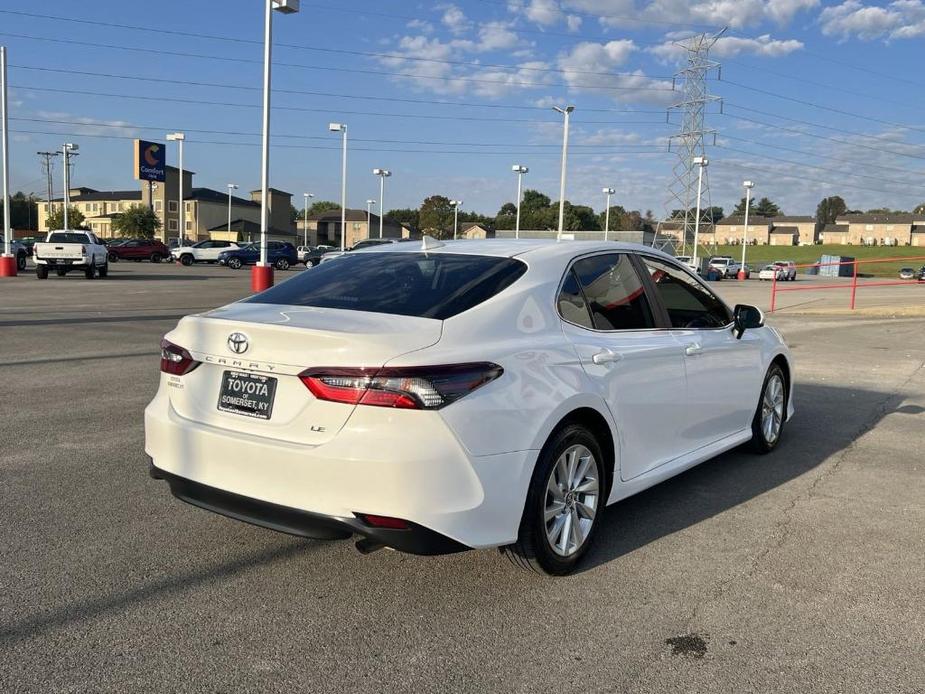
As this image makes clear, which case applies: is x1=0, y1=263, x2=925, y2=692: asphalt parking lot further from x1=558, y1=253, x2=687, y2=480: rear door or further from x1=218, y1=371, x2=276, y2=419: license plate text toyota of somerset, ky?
x1=218, y1=371, x2=276, y2=419: license plate text toyota of somerset, ky

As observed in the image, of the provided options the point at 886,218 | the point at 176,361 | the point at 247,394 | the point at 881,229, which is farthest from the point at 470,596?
the point at 886,218

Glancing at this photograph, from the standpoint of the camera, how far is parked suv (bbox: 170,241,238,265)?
51219mm

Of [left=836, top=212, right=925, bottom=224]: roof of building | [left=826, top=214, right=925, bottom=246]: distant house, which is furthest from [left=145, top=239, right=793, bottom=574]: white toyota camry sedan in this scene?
[left=836, top=212, right=925, bottom=224]: roof of building

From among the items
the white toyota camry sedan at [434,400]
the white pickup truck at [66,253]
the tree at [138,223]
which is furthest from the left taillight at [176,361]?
the tree at [138,223]

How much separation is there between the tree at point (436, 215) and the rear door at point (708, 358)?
365ft

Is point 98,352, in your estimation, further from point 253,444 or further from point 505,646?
point 505,646

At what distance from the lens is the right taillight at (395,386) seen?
10.5 feet

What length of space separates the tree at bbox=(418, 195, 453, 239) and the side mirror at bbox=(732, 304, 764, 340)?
365 ft

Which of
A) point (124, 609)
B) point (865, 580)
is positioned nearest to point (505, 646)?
point (124, 609)

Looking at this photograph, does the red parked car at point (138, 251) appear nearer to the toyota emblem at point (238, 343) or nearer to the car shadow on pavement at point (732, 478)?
the car shadow on pavement at point (732, 478)

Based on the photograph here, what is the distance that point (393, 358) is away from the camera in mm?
3238

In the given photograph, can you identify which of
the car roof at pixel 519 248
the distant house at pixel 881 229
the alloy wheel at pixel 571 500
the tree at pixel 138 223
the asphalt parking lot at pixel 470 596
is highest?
the distant house at pixel 881 229

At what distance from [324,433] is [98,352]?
8.70 meters

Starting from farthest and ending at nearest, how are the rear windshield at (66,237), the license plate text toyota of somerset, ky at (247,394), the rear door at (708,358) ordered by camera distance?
Answer: the rear windshield at (66,237) < the rear door at (708,358) < the license plate text toyota of somerset, ky at (247,394)
